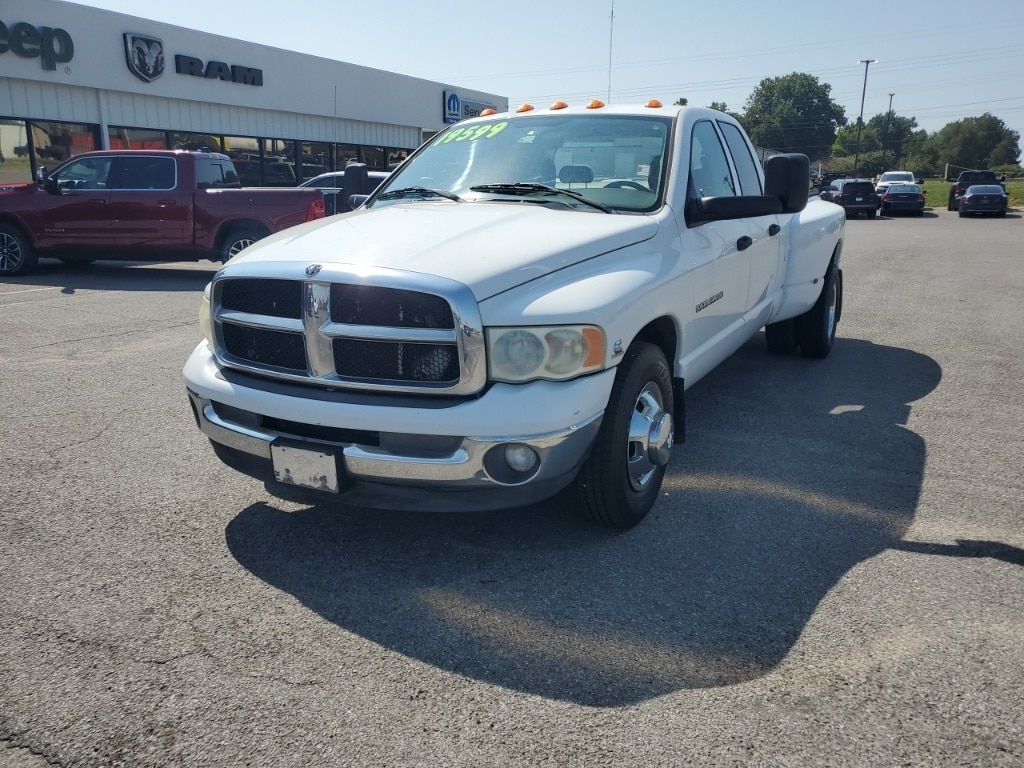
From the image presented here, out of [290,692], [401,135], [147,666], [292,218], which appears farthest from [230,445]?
[401,135]

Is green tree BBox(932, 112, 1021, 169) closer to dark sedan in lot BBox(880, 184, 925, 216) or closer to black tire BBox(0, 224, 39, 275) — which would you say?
dark sedan in lot BBox(880, 184, 925, 216)

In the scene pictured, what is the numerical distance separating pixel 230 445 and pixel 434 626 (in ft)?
3.91

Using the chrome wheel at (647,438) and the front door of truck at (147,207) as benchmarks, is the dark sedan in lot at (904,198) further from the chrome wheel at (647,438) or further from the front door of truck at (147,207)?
the chrome wheel at (647,438)

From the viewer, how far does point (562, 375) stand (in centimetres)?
321

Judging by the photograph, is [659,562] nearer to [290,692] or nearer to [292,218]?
[290,692]

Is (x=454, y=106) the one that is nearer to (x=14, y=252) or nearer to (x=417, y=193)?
(x=14, y=252)

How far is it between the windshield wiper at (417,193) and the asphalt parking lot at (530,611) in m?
1.67

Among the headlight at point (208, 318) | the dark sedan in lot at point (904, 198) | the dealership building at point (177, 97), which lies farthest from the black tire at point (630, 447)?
the dark sedan in lot at point (904, 198)

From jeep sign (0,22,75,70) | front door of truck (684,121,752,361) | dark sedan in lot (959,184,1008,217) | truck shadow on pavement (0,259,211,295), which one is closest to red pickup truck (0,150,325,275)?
truck shadow on pavement (0,259,211,295)

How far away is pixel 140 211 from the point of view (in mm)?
12719

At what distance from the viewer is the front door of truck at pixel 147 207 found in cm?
1265

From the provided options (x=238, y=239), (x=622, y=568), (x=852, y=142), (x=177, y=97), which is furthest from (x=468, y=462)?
(x=852, y=142)

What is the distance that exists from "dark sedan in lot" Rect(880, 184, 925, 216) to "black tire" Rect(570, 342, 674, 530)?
34626 mm

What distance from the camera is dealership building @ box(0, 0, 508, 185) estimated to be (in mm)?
18000
